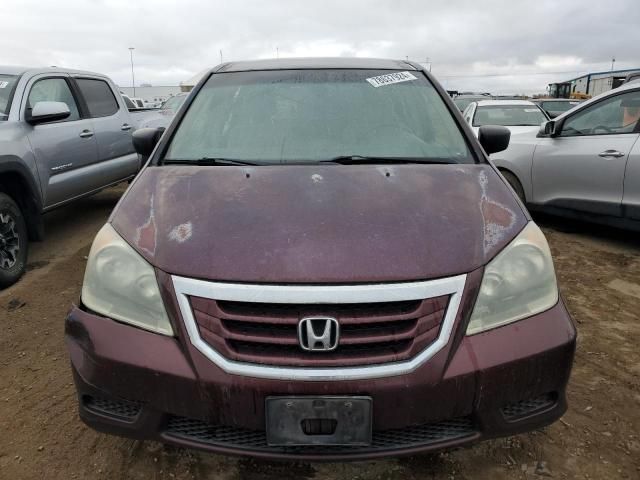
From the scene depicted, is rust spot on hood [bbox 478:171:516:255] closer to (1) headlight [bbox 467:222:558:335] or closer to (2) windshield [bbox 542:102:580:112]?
(1) headlight [bbox 467:222:558:335]

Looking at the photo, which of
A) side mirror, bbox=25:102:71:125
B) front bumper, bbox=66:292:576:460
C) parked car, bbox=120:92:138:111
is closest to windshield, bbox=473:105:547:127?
parked car, bbox=120:92:138:111

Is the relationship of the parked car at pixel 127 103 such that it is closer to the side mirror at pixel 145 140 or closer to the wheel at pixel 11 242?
the wheel at pixel 11 242

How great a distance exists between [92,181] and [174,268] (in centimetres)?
424

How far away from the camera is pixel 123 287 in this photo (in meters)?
1.76

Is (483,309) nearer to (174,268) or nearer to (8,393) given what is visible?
(174,268)

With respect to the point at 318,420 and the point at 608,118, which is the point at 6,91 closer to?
the point at 318,420

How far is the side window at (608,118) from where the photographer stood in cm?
464

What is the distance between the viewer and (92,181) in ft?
17.7

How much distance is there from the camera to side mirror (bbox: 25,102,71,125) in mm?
4297

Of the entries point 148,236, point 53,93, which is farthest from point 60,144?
point 148,236

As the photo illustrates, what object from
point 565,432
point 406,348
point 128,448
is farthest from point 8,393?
point 565,432

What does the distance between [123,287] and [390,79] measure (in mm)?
1889

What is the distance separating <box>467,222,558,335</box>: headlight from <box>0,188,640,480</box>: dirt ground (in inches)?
28.8

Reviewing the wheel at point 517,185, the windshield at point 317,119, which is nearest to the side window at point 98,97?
the windshield at point 317,119
